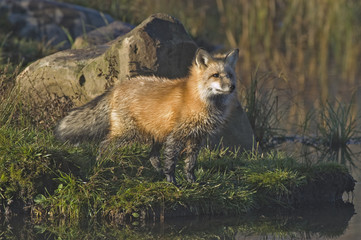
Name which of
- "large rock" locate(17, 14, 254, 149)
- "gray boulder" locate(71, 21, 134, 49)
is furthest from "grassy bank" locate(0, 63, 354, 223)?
"gray boulder" locate(71, 21, 134, 49)

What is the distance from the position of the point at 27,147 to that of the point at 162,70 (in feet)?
8.80

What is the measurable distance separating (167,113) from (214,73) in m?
0.74

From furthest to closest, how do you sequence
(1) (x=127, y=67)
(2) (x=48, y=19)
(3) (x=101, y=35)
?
(2) (x=48, y=19), (3) (x=101, y=35), (1) (x=127, y=67)

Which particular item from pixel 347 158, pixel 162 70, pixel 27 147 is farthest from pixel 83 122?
pixel 347 158

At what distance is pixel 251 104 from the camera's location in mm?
10758

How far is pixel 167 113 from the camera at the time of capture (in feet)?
25.9

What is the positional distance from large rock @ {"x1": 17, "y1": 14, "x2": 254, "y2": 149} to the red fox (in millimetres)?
1088

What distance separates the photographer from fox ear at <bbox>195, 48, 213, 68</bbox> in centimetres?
769

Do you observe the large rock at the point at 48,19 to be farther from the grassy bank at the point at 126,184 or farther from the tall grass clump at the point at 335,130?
the grassy bank at the point at 126,184

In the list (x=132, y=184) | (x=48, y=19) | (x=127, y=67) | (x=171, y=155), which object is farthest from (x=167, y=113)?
(x=48, y=19)

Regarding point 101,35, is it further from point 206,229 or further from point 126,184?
point 206,229

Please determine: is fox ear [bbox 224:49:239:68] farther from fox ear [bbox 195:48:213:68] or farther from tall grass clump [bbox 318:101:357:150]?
tall grass clump [bbox 318:101:357:150]

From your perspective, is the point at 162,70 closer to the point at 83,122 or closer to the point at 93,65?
the point at 93,65

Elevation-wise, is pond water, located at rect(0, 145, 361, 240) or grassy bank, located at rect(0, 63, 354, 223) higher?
grassy bank, located at rect(0, 63, 354, 223)
